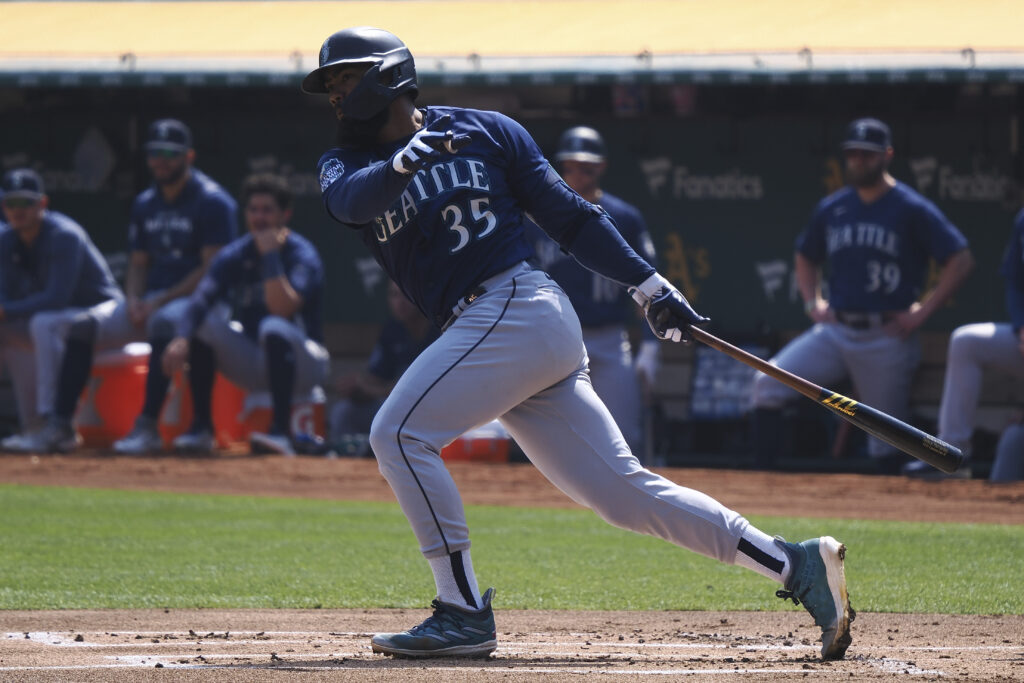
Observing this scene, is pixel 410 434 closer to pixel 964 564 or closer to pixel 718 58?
pixel 964 564

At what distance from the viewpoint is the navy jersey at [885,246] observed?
872 centimetres

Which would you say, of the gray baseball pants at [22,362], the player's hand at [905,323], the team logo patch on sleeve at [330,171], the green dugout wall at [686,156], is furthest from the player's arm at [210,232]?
the team logo patch on sleeve at [330,171]

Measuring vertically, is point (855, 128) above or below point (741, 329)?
above

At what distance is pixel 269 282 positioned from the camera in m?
9.59

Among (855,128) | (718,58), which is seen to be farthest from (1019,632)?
(718,58)

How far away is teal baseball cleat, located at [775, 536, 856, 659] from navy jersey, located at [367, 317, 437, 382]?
6238 millimetres

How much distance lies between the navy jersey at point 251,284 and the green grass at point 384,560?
6.25ft

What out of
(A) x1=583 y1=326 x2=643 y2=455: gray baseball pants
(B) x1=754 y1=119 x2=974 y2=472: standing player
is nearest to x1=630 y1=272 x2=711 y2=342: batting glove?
(B) x1=754 y1=119 x2=974 y2=472: standing player

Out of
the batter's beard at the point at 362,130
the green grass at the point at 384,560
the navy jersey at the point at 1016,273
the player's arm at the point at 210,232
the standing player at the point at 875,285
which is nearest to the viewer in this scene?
the batter's beard at the point at 362,130

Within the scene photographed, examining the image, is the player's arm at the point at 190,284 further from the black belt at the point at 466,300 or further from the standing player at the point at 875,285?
the black belt at the point at 466,300

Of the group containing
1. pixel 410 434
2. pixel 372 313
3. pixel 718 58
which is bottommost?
pixel 372 313

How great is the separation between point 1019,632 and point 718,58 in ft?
18.5

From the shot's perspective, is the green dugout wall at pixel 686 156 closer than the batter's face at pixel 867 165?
No

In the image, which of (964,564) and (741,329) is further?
(741,329)
